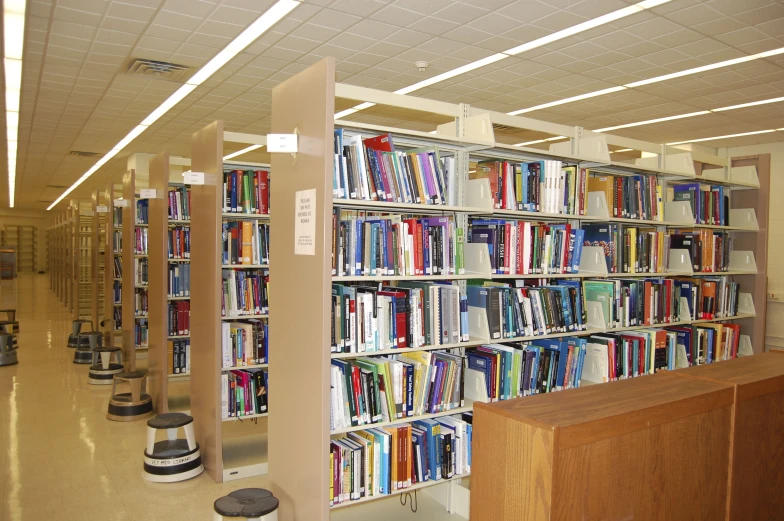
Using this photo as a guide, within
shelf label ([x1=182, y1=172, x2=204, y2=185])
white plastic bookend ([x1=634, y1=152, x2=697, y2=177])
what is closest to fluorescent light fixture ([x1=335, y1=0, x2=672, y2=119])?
white plastic bookend ([x1=634, y1=152, x2=697, y2=177])

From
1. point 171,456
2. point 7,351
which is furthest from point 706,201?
point 7,351

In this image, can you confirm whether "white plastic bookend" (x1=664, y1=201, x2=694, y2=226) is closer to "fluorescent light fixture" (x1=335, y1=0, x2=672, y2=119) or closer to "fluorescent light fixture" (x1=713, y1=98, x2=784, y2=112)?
"fluorescent light fixture" (x1=335, y1=0, x2=672, y2=119)

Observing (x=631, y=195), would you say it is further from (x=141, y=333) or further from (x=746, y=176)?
(x=141, y=333)

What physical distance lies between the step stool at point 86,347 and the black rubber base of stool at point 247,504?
5.68m

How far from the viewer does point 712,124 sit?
8.85m

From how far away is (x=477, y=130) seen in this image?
334 cm

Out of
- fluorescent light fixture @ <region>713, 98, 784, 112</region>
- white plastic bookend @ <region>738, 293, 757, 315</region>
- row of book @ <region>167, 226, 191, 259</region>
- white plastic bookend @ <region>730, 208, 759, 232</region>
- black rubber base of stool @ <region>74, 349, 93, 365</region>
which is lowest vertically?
black rubber base of stool @ <region>74, 349, 93, 365</region>

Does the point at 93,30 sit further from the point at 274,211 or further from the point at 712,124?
the point at 712,124

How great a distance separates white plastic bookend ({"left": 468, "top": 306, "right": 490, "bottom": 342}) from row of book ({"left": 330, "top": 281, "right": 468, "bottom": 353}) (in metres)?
0.14

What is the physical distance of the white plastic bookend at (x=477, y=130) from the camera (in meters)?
3.24

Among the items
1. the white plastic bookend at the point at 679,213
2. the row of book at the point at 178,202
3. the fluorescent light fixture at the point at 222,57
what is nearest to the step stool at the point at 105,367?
the row of book at the point at 178,202

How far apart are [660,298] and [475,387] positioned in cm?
213

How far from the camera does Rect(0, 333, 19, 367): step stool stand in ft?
24.2

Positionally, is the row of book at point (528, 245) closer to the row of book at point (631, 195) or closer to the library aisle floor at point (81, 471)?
the row of book at point (631, 195)
